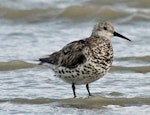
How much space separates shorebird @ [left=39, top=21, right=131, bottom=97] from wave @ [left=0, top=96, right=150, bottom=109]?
0.87 ft

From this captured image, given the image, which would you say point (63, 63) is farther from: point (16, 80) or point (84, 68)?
point (16, 80)

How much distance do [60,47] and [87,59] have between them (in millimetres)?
3776

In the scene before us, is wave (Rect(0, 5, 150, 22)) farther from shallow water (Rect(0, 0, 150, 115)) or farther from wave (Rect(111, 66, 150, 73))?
wave (Rect(111, 66, 150, 73))

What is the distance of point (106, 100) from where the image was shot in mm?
10188


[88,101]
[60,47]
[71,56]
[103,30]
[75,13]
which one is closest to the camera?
[88,101]

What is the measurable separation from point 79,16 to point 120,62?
12.6 feet

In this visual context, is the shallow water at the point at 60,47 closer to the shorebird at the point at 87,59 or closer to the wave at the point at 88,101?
the wave at the point at 88,101

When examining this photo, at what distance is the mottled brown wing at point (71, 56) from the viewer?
10107mm

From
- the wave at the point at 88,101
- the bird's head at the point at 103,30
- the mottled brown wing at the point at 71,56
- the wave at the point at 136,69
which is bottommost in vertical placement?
the wave at the point at 88,101

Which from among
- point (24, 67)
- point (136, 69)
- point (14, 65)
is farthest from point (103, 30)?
point (14, 65)

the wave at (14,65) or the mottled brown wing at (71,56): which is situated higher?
the mottled brown wing at (71,56)

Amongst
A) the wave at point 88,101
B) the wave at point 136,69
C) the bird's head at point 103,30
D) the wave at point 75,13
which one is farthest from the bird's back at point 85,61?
the wave at point 75,13

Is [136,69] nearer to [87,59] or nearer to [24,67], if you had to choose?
[24,67]

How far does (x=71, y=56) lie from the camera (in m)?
10.3
